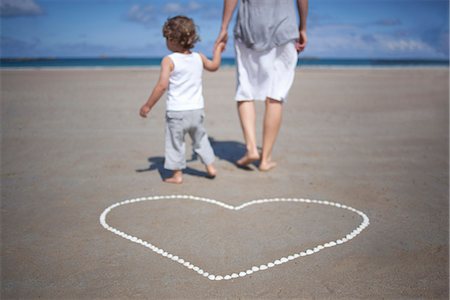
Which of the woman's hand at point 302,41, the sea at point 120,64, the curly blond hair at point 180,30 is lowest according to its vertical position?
the sea at point 120,64

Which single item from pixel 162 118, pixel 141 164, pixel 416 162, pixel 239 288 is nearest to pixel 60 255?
pixel 239 288

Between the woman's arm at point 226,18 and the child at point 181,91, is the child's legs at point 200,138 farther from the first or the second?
the woman's arm at point 226,18

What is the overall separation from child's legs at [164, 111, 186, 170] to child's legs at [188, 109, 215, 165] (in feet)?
0.41

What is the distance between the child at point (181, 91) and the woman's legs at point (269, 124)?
0.71m

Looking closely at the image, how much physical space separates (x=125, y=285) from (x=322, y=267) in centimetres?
129

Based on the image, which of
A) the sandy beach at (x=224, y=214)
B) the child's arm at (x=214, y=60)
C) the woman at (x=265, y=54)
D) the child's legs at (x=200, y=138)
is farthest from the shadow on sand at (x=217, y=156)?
the child's arm at (x=214, y=60)

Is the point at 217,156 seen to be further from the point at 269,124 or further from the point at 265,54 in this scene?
the point at 265,54

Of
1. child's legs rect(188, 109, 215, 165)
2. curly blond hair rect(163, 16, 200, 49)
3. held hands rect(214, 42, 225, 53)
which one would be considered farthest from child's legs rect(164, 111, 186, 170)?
held hands rect(214, 42, 225, 53)

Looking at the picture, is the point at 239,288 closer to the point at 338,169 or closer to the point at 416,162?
the point at 338,169

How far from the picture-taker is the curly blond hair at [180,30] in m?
3.97

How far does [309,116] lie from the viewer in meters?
8.41

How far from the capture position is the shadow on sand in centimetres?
475

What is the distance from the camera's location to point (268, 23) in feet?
14.6

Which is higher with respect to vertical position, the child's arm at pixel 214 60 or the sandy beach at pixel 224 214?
the child's arm at pixel 214 60
